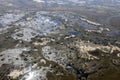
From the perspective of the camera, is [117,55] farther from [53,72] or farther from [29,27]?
[29,27]

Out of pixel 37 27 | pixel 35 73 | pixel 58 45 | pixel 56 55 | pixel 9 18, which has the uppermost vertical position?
pixel 9 18

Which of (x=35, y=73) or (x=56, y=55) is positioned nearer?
(x=35, y=73)

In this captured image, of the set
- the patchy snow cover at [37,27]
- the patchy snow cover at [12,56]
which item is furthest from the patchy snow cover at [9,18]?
the patchy snow cover at [12,56]

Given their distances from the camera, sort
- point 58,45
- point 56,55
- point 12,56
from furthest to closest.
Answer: point 58,45 → point 56,55 → point 12,56

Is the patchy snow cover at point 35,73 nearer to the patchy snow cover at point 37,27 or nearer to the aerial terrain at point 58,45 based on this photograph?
the aerial terrain at point 58,45

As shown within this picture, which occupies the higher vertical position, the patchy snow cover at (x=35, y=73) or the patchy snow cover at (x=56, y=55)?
the patchy snow cover at (x=56, y=55)

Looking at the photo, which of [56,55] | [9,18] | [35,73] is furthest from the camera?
[9,18]

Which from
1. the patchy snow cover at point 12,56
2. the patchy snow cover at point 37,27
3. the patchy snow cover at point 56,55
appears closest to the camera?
the patchy snow cover at point 12,56

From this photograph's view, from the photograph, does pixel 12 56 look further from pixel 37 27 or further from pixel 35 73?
pixel 37 27

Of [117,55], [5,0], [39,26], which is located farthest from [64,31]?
[5,0]

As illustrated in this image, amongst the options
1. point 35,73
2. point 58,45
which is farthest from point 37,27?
point 35,73
